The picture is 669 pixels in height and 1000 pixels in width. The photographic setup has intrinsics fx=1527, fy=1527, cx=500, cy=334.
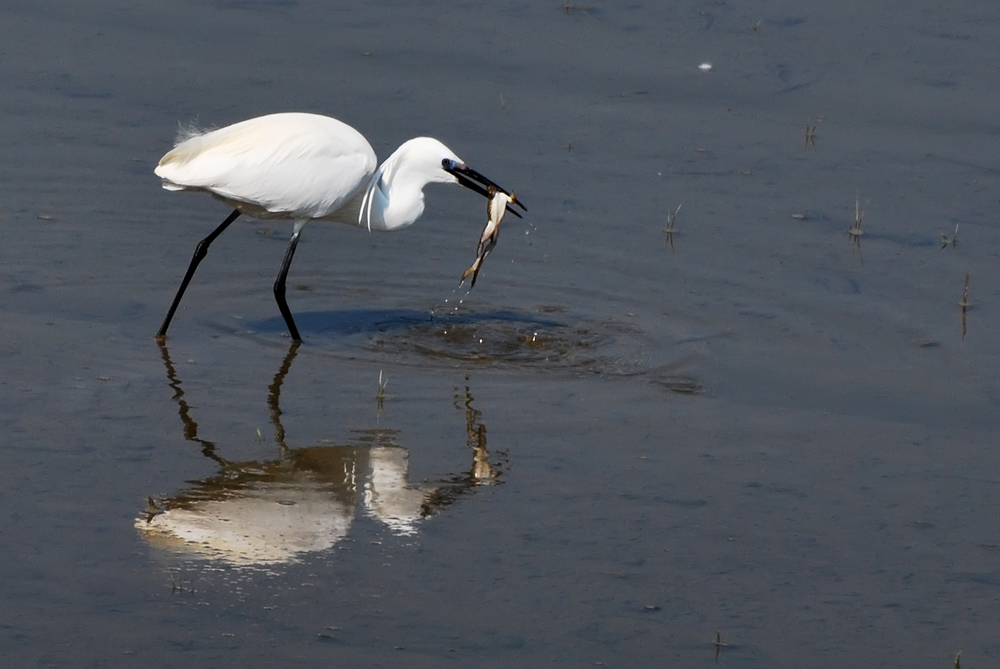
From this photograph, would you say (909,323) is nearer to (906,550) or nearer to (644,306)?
(644,306)

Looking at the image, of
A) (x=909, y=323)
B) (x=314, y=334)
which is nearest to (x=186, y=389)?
(x=314, y=334)

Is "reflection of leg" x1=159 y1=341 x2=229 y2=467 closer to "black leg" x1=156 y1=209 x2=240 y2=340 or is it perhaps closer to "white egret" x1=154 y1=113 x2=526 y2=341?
"black leg" x1=156 y1=209 x2=240 y2=340

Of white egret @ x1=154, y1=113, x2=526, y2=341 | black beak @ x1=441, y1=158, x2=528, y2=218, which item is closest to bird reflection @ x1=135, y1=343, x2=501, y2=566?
white egret @ x1=154, y1=113, x2=526, y2=341

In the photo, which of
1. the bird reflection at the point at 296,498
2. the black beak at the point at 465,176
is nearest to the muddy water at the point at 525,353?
Result: the bird reflection at the point at 296,498

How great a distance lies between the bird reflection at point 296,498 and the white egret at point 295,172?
4.61 feet

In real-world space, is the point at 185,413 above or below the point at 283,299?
below

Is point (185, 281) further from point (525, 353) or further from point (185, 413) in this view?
point (525, 353)

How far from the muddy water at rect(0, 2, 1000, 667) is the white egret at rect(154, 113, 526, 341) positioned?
62 cm

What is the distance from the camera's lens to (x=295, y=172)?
7.74 meters

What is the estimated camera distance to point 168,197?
989 cm

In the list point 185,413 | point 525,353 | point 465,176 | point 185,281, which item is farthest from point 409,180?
point 185,413

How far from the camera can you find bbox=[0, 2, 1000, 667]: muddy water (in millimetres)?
5117

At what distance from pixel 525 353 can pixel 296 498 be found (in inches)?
88.1

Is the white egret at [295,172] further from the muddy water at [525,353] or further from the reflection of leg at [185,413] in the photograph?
the muddy water at [525,353]
